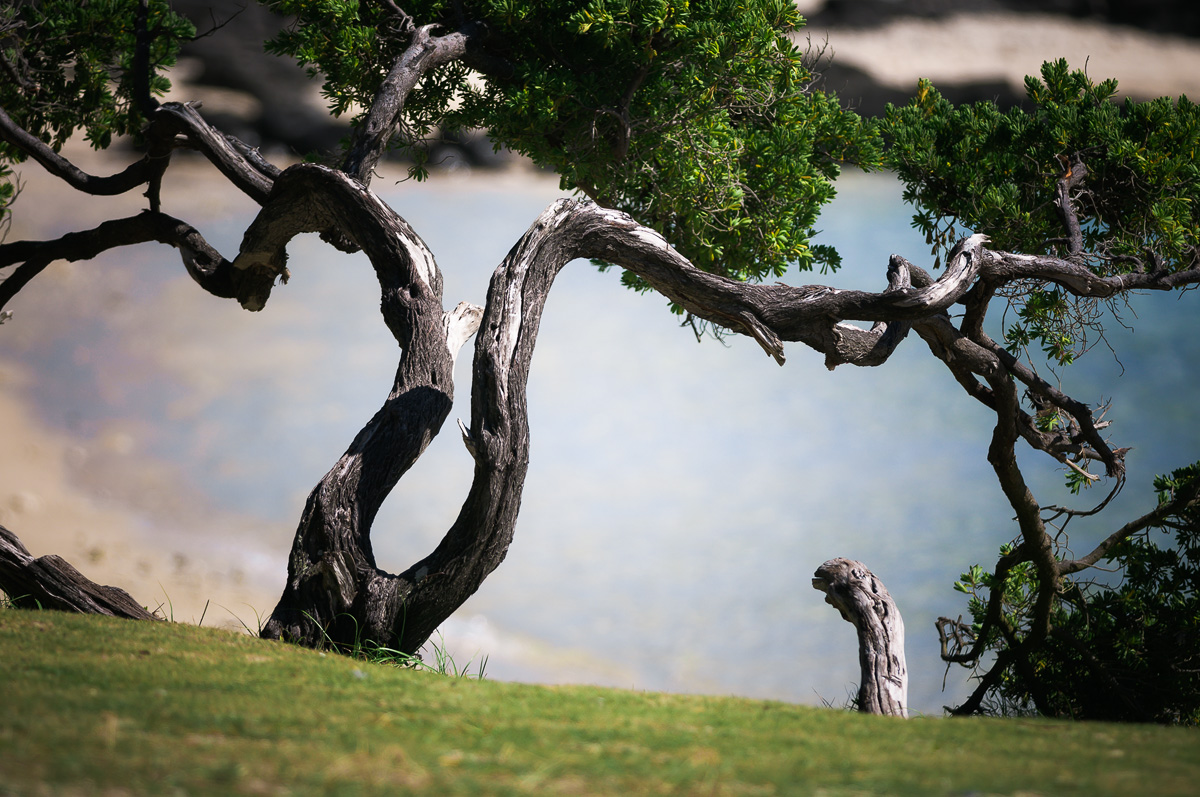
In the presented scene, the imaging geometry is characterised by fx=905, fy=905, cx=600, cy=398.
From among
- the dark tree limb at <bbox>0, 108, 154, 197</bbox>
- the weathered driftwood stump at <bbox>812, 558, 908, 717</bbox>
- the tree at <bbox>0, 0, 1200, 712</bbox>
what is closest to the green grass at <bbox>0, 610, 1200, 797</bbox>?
the weathered driftwood stump at <bbox>812, 558, 908, 717</bbox>

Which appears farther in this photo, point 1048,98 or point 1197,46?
point 1197,46

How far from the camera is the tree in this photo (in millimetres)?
4016

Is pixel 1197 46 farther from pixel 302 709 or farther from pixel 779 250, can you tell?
pixel 302 709

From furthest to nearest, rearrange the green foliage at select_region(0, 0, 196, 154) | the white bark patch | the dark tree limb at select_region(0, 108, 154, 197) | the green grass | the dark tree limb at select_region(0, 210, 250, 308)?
the green foliage at select_region(0, 0, 196, 154) → the dark tree limb at select_region(0, 210, 250, 308) → the dark tree limb at select_region(0, 108, 154, 197) → the white bark patch → the green grass

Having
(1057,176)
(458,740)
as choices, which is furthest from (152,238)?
(1057,176)

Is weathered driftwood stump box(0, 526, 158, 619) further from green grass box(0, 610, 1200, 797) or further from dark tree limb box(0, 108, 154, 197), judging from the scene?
dark tree limb box(0, 108, 154, 197)

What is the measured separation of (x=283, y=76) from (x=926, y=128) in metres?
8.05

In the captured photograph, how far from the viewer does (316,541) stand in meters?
3.48

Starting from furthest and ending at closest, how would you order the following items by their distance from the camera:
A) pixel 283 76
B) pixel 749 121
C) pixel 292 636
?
pixel 283 76 < pixel 749 121 < pixel 292 636

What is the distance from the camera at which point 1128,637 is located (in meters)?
4.88

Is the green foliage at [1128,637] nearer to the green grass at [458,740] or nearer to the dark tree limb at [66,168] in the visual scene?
the green grass at [458,740]

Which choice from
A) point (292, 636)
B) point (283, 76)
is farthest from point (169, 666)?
point (283, 76)

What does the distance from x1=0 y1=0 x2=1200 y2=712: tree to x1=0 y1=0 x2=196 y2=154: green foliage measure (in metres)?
0.02

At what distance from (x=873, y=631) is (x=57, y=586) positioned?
3125mm
